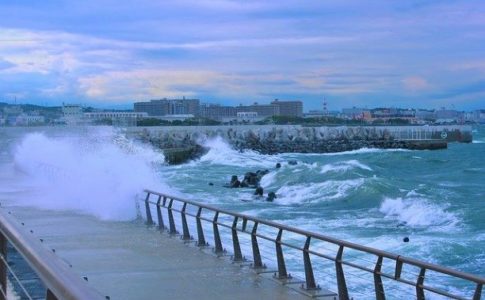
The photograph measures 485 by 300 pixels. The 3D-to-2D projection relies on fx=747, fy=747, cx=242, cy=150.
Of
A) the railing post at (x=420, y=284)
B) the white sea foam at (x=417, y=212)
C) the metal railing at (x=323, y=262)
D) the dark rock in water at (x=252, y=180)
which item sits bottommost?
the dark rock in water at (x=252, y=180)

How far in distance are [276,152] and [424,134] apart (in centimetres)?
4110

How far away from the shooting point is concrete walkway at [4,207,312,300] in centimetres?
929

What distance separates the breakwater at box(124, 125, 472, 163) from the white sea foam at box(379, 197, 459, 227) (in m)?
42.5

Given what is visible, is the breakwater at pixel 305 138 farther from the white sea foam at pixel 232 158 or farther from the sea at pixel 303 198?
the sea at pixel 303 198

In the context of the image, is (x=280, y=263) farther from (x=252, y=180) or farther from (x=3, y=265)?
(x=252, y=180)

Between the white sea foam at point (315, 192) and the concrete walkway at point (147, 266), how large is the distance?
66.7 ft

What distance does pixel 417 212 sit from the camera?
29688 millimetres

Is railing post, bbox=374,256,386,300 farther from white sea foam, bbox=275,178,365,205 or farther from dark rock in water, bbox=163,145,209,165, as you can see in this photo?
dark rock in water, bbox=163,145,209,165

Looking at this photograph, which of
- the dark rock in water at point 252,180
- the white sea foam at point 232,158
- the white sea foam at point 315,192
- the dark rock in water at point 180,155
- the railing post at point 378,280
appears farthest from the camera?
the white sea foam at point 232,158

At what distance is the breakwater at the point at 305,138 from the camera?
94312 mm

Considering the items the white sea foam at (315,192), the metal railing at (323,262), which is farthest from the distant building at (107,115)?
the metal railing at (323,262)

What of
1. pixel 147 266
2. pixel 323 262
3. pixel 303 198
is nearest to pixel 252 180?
pixel 303 198

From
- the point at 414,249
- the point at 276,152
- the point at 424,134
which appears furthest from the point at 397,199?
the point at 424,134

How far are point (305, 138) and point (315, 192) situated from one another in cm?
7991
